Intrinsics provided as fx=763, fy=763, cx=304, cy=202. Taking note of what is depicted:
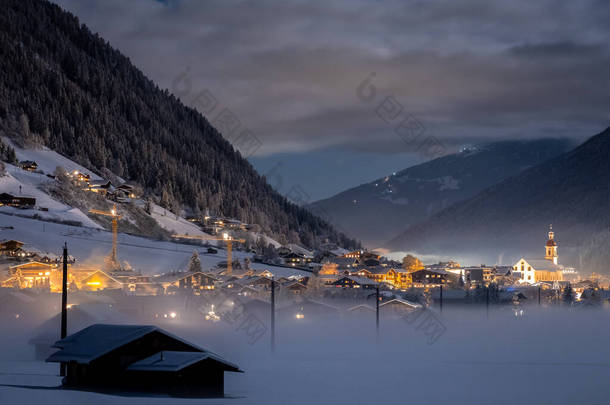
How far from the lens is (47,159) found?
172125 millimetres

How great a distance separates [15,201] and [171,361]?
110926mm

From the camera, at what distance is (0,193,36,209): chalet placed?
13038 centimetres

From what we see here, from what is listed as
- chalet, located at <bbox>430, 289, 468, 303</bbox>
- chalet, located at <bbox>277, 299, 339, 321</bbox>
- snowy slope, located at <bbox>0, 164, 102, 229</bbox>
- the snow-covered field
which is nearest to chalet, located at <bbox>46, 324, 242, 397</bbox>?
the snow-covered field

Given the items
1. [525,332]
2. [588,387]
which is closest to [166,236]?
[525,332]

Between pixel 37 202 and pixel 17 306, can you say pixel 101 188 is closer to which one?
pixel 37 202

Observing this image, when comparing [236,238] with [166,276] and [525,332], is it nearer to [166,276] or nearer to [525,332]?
[166,276]

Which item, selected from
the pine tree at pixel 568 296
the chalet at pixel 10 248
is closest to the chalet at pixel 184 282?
the chalet at pixel 10 248

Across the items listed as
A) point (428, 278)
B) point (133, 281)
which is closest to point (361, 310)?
point (133, 281)

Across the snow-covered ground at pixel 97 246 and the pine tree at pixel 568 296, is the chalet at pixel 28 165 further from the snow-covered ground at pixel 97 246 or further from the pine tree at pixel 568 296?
the pine tree at pixel 568 296

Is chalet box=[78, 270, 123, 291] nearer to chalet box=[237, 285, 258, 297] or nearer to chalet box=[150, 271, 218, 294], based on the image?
chalet box=[150, 271, 218, 294]

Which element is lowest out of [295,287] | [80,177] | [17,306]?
[17,306]

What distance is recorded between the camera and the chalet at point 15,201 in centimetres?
13038

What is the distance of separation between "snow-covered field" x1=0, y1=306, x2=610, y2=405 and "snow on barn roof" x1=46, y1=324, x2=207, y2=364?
2295 millimetres

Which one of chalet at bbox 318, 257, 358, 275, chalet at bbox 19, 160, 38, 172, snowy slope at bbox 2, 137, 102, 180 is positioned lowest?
chalet at bbox 318, 257, 358, 275
